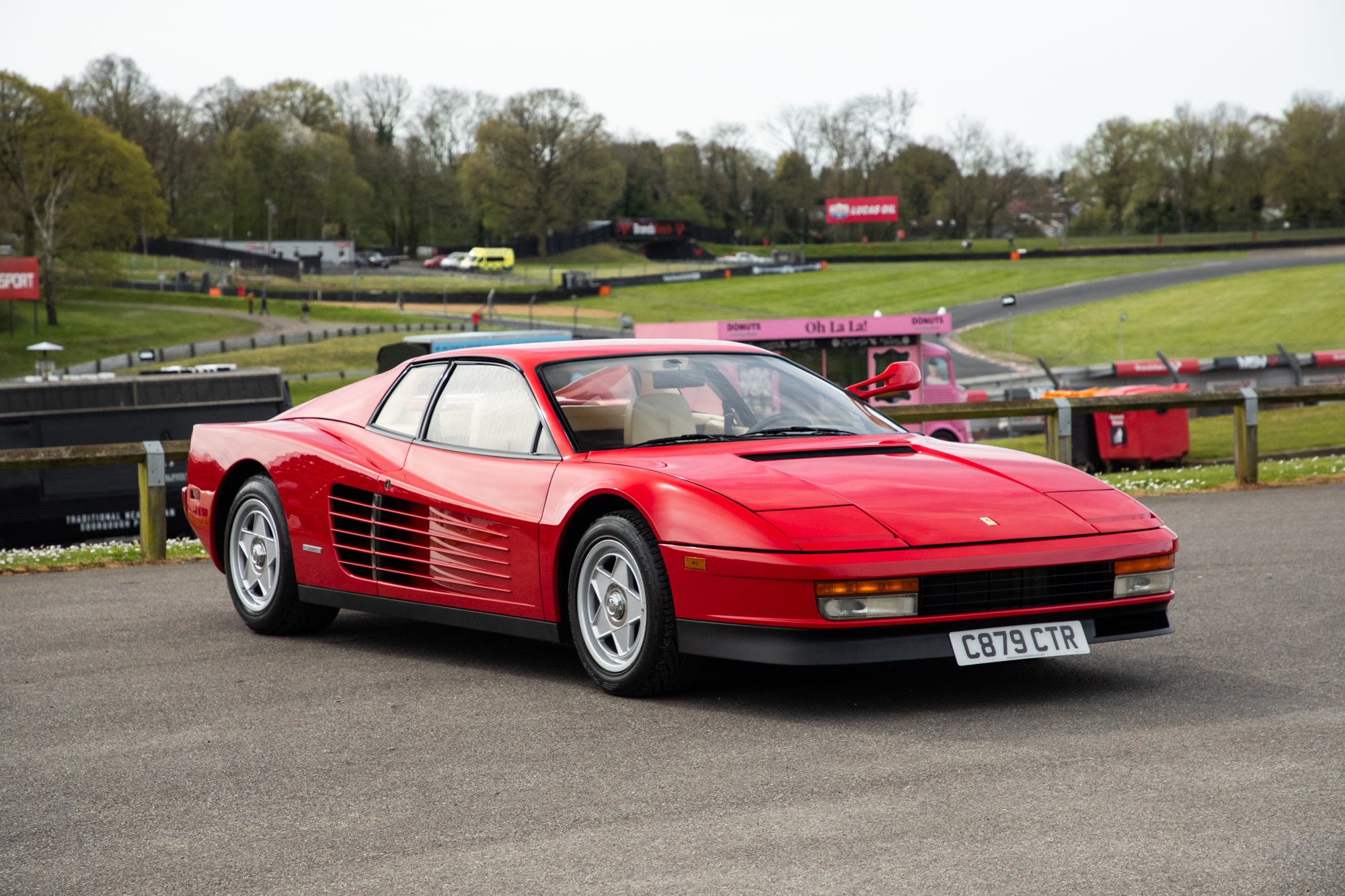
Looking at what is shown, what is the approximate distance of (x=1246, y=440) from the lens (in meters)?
12.5

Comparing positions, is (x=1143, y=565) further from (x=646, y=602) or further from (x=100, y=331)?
(x=100, y=331)

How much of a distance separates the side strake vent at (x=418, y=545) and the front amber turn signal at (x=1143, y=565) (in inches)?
91.2

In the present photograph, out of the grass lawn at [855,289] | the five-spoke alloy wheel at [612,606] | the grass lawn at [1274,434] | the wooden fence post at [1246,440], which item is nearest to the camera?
the five-spoke alloy wheel at [612,606]

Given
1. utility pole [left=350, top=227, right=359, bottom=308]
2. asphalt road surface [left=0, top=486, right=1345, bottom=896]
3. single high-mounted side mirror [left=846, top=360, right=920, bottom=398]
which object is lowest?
asphalt road surface [left=0, top=486, right=1345, bottom=896]

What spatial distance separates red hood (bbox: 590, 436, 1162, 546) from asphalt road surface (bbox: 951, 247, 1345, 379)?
58299 millimetres

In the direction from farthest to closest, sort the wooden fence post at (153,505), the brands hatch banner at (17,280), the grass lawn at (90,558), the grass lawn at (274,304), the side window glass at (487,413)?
the grass lawn at (274,304)
the brands hatch banner at (17,280)
the wooden fence post at (153,505)
the grass lawn at (90,558)
the side window glass at (487,413)

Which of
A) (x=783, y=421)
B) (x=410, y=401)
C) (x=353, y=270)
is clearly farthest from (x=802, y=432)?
(x=353, y=270)

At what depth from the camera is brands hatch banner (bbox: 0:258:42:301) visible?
6606cm

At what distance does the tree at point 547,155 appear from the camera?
104500mm

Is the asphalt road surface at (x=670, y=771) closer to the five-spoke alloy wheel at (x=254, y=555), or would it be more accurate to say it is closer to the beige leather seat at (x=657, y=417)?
the five-spoke alloy wheel at (x=254, y=555)

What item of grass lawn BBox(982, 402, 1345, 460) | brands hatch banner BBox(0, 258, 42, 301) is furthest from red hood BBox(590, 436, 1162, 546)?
brands hatch banner BBox(0, 258, 42, 301)

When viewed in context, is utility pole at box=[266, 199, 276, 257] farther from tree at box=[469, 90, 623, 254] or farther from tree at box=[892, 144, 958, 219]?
tree at box=[892, 144, 958, 219]

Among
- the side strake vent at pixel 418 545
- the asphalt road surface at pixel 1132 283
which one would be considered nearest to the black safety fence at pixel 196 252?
the asphalt road surface at pixel 1132 283

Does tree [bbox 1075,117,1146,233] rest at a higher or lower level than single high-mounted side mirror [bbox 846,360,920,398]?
higher
